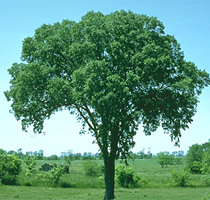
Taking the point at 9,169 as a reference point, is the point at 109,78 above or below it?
above

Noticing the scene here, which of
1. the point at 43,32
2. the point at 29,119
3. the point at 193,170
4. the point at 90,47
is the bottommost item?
the point at 193,170

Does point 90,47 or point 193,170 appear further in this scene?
point 193,170

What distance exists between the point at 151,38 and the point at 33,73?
10.5 meters

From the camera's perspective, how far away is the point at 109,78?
24.0 m

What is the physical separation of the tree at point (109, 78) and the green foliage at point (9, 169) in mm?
21308

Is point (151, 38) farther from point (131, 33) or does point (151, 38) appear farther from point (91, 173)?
point (91, 173)

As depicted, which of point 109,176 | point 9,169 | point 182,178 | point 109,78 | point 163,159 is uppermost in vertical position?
point 109,78

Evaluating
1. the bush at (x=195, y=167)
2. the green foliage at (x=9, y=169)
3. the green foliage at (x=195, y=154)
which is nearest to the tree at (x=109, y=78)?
the green foliage at (x=9, y=169)

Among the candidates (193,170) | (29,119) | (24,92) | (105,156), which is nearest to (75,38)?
(24,92)

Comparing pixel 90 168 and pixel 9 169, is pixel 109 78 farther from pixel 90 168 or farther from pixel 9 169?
pixel 90 168

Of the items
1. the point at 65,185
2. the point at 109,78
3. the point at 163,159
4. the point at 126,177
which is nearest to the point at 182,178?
the point at 126,177

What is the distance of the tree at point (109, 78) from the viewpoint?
2484cm

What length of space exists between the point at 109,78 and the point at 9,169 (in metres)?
32.3

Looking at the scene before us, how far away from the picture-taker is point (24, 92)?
27859 millimetres
